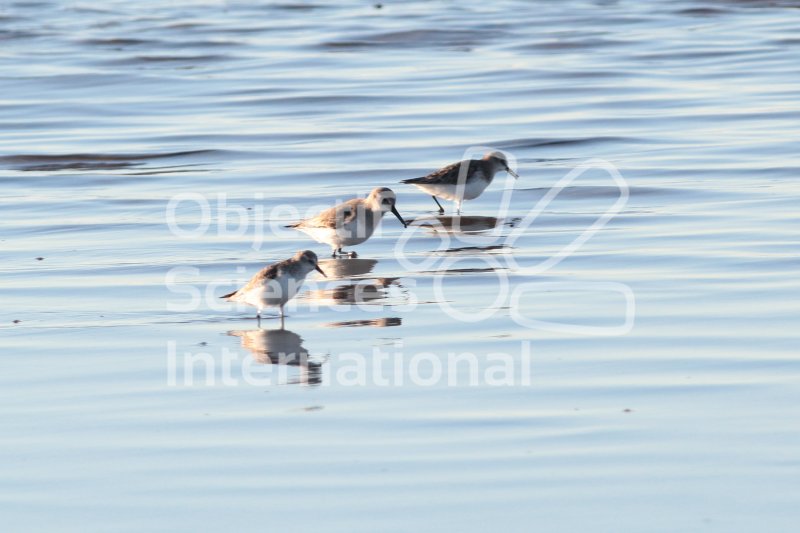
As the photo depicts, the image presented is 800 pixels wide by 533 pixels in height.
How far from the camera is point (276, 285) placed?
954 cm

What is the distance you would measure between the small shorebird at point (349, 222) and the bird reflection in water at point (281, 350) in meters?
3.00

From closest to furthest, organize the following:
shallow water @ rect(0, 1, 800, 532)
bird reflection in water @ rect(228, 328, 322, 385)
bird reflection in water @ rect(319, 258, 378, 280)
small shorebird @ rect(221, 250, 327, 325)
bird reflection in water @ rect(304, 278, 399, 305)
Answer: shallow water @ rect(0, 1, 800, 532) < bird reflection in water @ rect(228, 328, 322, 385) < small shorebird @ rect(221, 250, 327, 325) < bird reflection in water @ rect(304, 278, 399, 305) < bird reflection in water @ rect(319, 258, 378, 280)

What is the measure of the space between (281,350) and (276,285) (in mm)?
644

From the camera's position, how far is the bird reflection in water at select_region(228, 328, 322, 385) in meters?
8.41

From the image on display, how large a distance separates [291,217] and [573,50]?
16487 mm

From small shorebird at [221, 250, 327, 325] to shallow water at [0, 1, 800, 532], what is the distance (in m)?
0.24

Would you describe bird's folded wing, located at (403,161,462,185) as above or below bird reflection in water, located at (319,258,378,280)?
above

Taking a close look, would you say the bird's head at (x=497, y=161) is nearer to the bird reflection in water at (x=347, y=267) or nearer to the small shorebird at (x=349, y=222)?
the small shorebird at (x=349, y=222)

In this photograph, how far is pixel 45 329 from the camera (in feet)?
31.6

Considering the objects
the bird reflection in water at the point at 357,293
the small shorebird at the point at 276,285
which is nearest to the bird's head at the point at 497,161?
the bird reflection in water at the point at 357,293

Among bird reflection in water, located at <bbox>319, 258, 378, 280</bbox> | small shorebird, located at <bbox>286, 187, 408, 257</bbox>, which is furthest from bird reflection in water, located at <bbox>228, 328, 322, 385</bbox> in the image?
small shorebird, located at <bbox>286, 187, 408, 257</bbox>

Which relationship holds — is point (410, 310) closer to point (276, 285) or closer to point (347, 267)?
point (276, 285)
